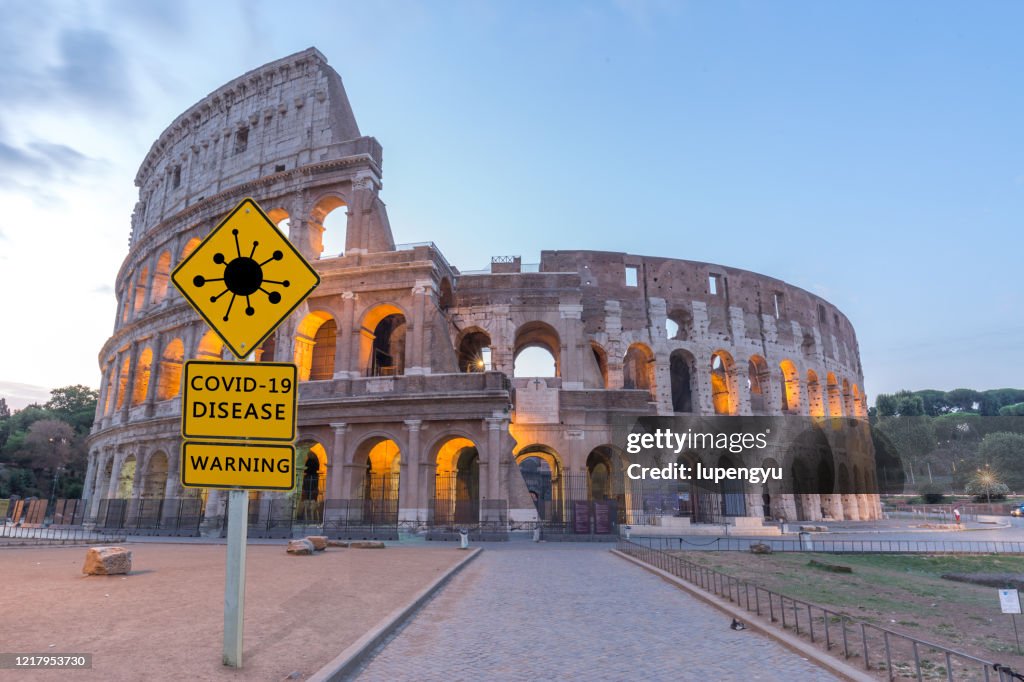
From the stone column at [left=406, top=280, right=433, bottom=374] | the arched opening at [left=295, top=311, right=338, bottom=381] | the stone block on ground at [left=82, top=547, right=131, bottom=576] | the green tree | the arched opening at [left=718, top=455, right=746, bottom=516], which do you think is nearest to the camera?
the stone block on ground at [left=82, top=547, right=131, bottom=576]

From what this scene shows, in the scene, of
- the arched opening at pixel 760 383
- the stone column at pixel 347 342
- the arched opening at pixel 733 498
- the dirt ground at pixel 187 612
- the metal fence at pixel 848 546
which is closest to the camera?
the dirt ground at pixel 187 612

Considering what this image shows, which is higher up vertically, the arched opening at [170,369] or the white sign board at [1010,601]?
the arched opening at [170,369]

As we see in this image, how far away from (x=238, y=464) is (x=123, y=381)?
3764 cm

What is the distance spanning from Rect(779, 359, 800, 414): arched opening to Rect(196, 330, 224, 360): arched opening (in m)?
33.7

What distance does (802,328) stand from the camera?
4050 centimetres

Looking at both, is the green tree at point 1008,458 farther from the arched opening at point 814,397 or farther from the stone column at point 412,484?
the stone column at point 412,484

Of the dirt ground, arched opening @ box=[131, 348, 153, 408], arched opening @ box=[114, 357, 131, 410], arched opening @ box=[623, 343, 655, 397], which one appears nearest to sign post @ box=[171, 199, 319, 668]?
the dirt ground

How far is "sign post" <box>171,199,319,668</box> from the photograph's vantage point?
172 inches

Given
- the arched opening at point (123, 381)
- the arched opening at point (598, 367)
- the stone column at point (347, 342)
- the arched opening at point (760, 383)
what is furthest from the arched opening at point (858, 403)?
the arched opening at point (123, 381)

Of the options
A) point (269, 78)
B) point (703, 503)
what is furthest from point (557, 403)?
point (269, 78)

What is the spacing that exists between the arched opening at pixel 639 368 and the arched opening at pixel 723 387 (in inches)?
161

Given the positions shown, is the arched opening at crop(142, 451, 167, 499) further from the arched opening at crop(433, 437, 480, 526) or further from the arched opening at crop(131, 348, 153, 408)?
the arched opening at crop(433, 437, 480, 526)

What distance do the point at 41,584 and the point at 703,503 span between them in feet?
101

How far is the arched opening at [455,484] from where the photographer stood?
1019 inches
